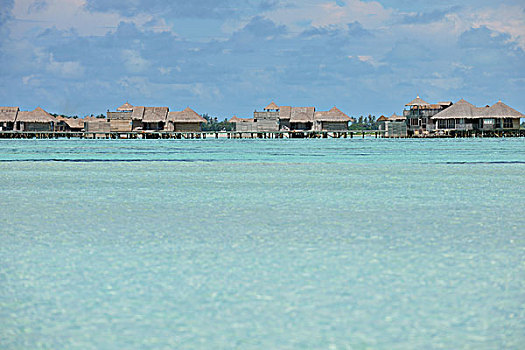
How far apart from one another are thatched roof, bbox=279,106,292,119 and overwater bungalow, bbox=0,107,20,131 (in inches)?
1198

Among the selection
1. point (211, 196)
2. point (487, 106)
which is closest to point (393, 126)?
point (487, 106)

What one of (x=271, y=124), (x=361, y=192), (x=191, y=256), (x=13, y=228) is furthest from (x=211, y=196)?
(x=271, y=124)

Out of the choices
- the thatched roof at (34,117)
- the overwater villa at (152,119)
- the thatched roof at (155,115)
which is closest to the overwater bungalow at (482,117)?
the overwater villa at (152,119)

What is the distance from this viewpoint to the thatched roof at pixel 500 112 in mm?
76000

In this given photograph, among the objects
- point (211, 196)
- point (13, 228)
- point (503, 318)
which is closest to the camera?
point (503, 318)

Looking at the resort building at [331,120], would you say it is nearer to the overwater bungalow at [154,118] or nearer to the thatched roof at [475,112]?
the thatched roof at [475,112]

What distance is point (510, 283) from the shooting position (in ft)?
17.6

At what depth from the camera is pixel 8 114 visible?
87.2 meters

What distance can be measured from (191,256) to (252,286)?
1.23 meters

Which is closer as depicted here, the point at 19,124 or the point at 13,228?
the point at 13,228

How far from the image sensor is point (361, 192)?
12.9 m

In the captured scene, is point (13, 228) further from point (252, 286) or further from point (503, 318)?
point (503, 318)

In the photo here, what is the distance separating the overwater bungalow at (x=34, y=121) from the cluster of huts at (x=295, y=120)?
74.8ft

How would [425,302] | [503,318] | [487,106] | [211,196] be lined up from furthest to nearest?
[487,106]
[211,196]
[425,302]
[503,318]
